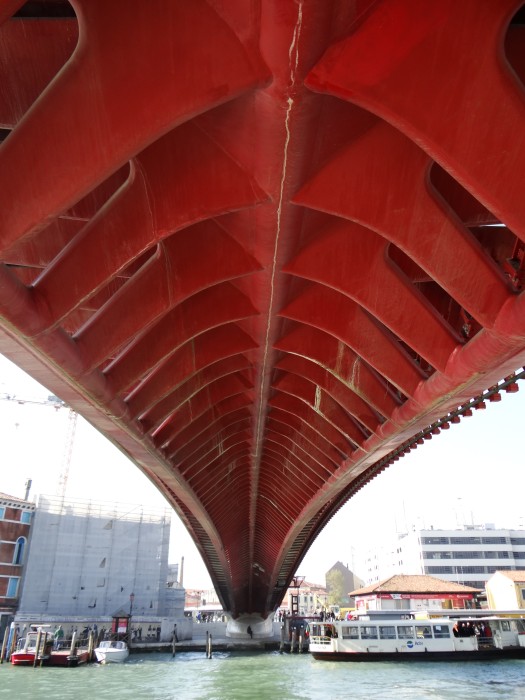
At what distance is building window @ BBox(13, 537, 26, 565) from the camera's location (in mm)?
51219

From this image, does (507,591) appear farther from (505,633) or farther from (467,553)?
(467,553)

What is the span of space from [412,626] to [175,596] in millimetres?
31811

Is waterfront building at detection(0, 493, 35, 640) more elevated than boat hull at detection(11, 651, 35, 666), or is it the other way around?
waterfront building at detection(0, 493, 35, 640)

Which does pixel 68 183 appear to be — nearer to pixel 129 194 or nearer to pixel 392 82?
pixel 129 194

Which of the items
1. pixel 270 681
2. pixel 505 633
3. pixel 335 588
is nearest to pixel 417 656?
pixel 505 633

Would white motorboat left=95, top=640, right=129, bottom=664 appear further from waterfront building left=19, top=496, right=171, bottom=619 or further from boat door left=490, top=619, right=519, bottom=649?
boat door left=490, top=619, right=519, bottom=649

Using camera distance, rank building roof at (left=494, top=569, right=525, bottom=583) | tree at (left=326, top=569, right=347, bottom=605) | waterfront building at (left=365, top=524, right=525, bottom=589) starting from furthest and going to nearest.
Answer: tree at (left=326, top=569, right=347, bottom=605) → waterfront building at (left=365, top=524, right=525, bottom=589) → building roof at (left=494, top=569, right=525, bottom=583)

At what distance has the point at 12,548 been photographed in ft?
168

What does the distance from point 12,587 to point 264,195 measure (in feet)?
Answer: 177

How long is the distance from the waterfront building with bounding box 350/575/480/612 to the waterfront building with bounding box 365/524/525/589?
30.5m

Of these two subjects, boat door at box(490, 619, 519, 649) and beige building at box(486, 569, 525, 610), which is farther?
beige building at box(486, 569, 525, 610)

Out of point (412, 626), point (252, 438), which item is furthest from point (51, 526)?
point (252, 438)

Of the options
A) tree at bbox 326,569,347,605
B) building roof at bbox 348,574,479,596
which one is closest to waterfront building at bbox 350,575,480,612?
building roof at bbox 348,574,479,596

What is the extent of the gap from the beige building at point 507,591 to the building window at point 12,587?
4761 centimetres
